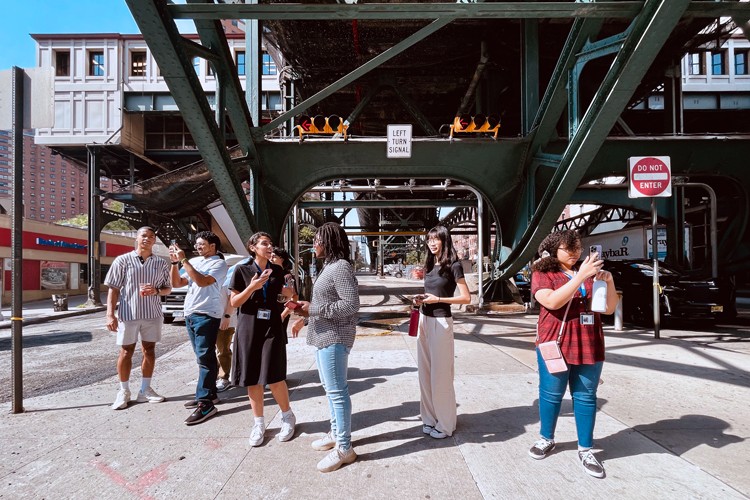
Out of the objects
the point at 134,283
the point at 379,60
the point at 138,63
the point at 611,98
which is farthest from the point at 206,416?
the point at 138,63

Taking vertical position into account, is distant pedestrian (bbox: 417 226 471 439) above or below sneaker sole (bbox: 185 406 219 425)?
above

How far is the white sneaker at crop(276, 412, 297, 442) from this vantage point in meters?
3.38

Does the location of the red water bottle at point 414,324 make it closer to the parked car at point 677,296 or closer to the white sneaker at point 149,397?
the white sneaker at point 149,397

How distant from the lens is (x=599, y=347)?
2.79m

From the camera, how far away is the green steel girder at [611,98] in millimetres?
4848

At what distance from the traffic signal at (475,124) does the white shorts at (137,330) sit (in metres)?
6.59

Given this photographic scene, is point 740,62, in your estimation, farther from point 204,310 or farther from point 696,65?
point 204,310

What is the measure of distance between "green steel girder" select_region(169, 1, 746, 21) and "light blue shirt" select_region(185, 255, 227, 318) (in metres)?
3.16

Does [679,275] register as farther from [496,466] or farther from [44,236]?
[44,236]

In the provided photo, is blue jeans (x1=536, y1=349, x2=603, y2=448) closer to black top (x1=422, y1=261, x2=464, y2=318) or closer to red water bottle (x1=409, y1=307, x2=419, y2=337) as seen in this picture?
black top (x1=422, y1=261, x2=464, y2=318)

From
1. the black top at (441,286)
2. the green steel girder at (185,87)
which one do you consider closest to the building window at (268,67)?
the green steel girder at (185,87)

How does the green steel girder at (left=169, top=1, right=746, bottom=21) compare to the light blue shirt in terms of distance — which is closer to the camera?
the light blue shirt

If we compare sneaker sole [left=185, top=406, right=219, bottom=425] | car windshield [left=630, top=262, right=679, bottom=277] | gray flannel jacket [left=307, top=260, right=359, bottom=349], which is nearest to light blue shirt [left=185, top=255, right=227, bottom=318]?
sneaker sole [left=185, top=406, right=219, bottom=425]

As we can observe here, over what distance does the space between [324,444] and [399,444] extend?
613 millimetres
